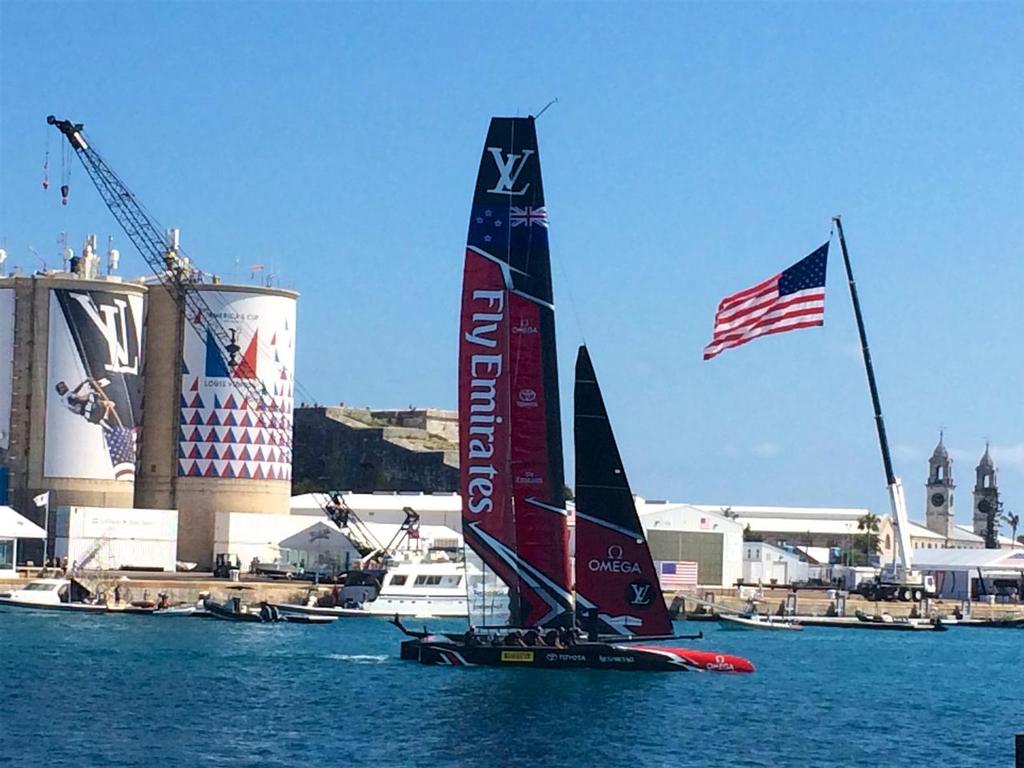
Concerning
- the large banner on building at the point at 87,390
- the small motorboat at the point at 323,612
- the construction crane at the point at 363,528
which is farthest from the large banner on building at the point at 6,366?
the small motorboat at the point at 323,612

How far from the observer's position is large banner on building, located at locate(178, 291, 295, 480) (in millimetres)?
108812

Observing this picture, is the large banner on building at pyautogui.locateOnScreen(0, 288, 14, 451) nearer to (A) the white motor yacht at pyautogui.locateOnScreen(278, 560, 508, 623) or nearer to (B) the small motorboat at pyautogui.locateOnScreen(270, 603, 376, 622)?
(A) the white motor yacht at pyautogui.locateOnScreen(278, 560, 508, 623)

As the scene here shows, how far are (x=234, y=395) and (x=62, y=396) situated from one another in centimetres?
888

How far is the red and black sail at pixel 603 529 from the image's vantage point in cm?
5125

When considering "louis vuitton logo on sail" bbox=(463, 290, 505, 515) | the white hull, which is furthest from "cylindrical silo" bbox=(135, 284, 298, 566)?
"louis vuitton logo on sail" bbox=(463, 290, 505, 515)

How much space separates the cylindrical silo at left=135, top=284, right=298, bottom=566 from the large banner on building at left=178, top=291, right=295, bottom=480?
0.05 metres

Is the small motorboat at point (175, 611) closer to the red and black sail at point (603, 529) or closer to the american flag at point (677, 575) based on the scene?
the american flag at point (677, 575)

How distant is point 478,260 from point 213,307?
60.5 meters

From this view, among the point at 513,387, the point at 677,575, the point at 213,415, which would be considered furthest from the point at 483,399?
the point at 213,415

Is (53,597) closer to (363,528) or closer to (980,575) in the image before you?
(363,528)

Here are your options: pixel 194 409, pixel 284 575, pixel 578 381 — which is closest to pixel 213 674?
pixel 578 381

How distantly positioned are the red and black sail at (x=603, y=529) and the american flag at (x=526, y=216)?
3.34 metres

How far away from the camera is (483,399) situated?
5169 centimetres

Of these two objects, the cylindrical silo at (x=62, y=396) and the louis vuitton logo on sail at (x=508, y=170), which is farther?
the cylindrical silo at (x=62, y=396)
